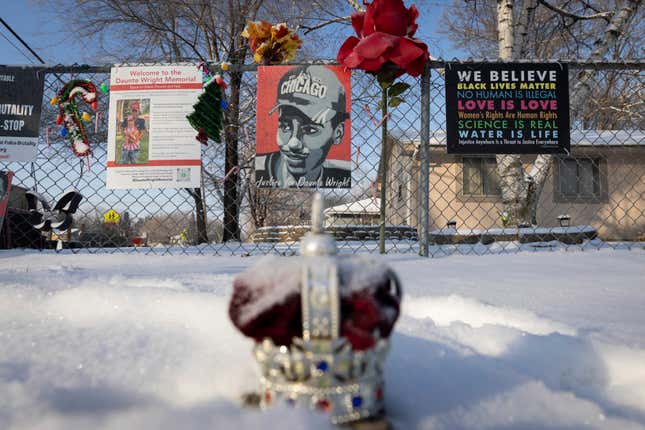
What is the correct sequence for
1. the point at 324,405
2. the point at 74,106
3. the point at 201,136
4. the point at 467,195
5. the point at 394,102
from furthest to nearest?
the point at 467,195 < the point at 74,106 < the point at 201,136 < the point at 394,102 < the point at 324,405

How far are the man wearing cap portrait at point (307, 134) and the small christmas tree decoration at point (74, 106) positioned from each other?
1462mm

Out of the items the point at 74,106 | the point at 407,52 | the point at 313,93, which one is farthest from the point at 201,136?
the point at 407,52

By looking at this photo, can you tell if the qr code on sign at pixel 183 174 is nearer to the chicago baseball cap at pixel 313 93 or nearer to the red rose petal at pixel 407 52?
the chicago baseball cap at pixel 313 93

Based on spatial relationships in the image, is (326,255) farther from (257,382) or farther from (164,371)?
(164,371)

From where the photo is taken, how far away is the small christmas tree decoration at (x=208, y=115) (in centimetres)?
284

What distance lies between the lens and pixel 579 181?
11203mm

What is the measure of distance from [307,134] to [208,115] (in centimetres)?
76

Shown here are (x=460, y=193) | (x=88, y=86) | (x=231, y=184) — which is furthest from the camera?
(x=460, y=193)

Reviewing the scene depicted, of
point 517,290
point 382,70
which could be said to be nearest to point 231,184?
point 382,70

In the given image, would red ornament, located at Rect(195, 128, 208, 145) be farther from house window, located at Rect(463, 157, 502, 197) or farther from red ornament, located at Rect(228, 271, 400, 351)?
house window, located at Rect(463, 157, 502, 197)

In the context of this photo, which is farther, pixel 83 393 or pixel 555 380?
pixel 555 380

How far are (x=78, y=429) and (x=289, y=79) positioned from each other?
270 centimetres

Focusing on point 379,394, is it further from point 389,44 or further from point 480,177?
Result: point 480,177

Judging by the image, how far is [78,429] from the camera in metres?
0.47
